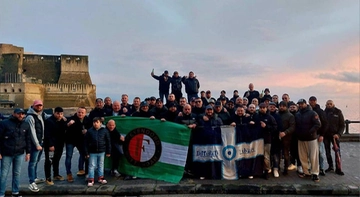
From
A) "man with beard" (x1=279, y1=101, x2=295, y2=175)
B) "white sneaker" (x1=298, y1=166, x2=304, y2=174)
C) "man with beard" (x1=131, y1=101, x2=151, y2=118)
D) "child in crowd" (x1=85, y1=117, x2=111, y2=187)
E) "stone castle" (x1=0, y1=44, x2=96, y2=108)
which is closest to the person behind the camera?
"child in crowd" (x1=85, y1=117, x2=111, y2=187)

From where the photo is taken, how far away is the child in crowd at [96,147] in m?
5.93

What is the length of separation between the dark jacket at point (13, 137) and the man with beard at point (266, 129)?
18.7ft

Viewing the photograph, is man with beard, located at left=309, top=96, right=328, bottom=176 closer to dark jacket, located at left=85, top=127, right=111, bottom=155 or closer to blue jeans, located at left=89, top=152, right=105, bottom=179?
dark jacket, located at left=85, top=127, right=111, bottom=155

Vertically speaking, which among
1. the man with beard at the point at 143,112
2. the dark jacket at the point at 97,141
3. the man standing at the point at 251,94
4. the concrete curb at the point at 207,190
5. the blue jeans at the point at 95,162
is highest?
the man standing at the point at 251,94

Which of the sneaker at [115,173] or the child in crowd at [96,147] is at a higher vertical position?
the child in crowd at [96,147]

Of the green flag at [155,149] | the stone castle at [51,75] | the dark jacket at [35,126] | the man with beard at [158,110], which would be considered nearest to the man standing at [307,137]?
the green flag at [155,149]

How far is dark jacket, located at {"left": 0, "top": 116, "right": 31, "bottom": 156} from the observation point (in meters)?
5.05

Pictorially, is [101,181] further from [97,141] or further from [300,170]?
[300,170]

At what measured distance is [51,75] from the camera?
5662cm

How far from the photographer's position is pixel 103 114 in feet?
23.6

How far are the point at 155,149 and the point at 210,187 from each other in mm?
1777

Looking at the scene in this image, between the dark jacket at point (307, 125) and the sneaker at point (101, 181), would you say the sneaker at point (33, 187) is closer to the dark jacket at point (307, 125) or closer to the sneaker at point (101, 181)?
the sneaker at point (101, 181)

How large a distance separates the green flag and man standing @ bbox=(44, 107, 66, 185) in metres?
1.64

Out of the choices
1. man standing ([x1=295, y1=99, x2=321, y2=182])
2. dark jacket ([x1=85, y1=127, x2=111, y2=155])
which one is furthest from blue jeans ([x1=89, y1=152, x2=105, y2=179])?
man standing ([x1=295, y1=99, x2=321, y2=182])
